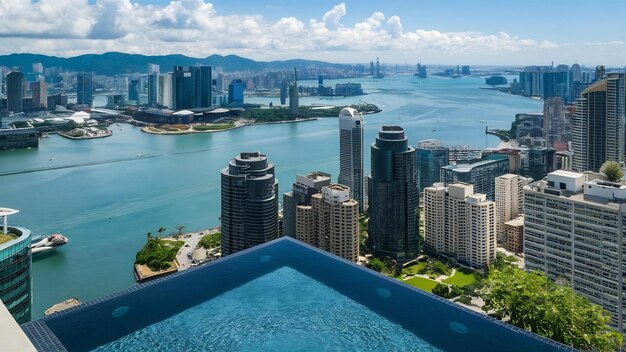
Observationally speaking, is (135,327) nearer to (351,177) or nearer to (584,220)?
(584,220)

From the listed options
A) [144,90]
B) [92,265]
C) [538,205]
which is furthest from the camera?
[144,90]

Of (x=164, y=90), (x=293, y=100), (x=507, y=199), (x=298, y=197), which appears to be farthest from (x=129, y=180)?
(x=164, y=90)

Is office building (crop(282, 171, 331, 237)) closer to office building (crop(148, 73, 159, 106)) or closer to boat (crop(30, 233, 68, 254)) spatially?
boat (crop(30, 233, 68, 254))

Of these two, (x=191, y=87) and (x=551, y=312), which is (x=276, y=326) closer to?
(x=551, y=312)

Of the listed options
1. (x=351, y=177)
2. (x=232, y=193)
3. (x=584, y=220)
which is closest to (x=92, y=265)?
(x=232, y=193)

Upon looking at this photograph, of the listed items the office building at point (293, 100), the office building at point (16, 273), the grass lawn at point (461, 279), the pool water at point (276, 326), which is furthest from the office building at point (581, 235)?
the office building at point (293, 100)

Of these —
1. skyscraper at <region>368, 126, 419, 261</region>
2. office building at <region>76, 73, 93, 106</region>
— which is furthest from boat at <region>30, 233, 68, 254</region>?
office building at <region>76, 73, 93, 106</region>
